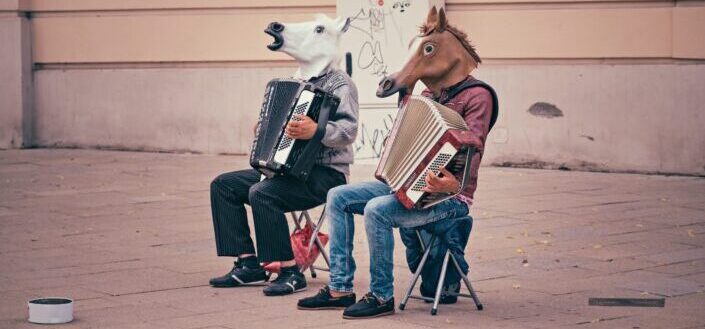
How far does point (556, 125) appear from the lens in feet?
40.8

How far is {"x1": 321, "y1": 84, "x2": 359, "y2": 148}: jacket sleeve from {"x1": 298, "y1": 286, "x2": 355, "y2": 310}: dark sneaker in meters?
0.86

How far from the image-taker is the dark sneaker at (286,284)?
716 cm

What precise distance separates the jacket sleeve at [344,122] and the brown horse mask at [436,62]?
534 mm

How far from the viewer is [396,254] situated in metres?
8.40

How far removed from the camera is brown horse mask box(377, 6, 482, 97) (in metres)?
6.67

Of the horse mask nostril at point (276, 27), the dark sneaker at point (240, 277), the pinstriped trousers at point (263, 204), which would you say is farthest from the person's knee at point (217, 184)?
the horse mask nostril at point (276, 27)

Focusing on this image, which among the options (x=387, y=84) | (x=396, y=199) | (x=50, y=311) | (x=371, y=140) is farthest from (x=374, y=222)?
(x=371, y=140)

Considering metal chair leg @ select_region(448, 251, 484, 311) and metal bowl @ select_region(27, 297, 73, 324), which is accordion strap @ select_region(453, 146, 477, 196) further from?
metal bowl @ select_region(27, 297, 73, 324)

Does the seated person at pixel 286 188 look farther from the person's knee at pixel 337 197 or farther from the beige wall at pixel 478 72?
the beige wall at pixel 478 72

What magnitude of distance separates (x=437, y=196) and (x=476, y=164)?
30 cm

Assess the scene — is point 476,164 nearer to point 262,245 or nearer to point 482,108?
point 482,108

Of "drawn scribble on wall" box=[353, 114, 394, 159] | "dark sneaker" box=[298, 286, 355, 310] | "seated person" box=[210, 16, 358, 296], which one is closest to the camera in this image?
"dark sneaker" box=[298, 286, 355, 310]

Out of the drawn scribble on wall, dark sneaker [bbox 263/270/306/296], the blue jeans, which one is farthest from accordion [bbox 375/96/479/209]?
the drawn scribble on wall

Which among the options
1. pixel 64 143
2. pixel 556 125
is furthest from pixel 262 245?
pixel 64 143
